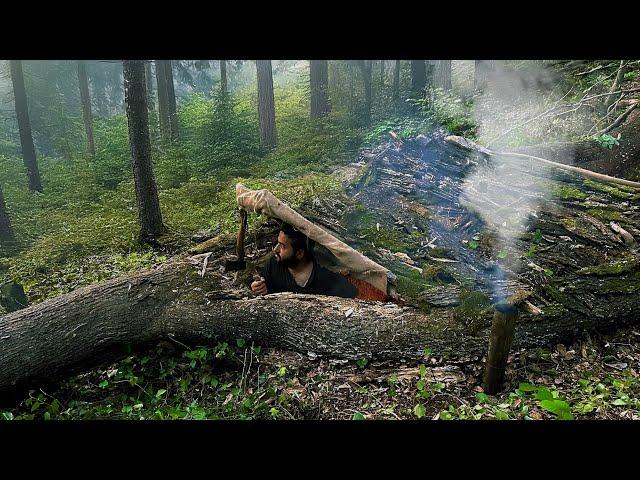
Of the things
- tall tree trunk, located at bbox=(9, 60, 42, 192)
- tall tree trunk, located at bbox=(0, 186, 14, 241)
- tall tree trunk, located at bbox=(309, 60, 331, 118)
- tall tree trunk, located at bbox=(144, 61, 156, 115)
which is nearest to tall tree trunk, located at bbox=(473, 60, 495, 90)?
tall tree trunk, located at bbox=(309, 60, 331, 118)

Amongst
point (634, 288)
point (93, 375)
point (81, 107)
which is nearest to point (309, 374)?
point (93, 375)

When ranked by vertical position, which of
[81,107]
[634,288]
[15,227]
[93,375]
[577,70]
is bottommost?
[93,375]

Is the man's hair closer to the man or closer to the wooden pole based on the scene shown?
the man

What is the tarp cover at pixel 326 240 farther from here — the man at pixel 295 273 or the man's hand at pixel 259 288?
the man's hand at pixel 259 288

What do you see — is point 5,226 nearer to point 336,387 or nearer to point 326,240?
point 326,240

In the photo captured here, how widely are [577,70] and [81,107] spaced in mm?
3622

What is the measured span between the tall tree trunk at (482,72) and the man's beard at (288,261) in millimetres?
1942

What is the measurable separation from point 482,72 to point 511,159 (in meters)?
0.73

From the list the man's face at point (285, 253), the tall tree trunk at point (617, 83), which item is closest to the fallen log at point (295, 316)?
the man's face at point (285, 253)

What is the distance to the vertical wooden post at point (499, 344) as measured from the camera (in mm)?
2109

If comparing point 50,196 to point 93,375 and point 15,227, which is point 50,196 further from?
point 93,375

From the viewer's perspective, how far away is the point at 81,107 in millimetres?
2947
